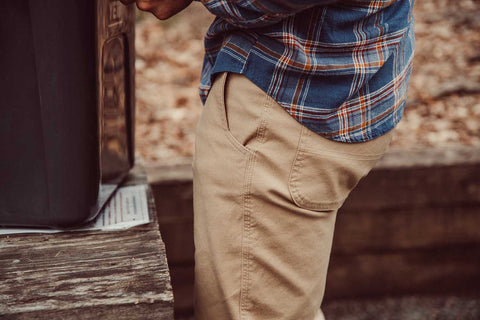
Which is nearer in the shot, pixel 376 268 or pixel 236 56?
pixel 236 56

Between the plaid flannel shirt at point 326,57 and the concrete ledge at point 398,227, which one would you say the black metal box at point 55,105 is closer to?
the plaid flannel shirt at point 326,57

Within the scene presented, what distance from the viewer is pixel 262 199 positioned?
1126mm

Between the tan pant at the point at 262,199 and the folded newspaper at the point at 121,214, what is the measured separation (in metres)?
0.27

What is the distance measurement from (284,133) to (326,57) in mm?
168

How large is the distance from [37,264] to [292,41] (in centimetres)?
71

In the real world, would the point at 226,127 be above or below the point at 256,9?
below

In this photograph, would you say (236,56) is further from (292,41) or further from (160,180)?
(160,180)

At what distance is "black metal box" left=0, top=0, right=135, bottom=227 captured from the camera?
1200 mm

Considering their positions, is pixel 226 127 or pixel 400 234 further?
pixel 400 234

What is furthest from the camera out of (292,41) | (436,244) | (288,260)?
(436,244)

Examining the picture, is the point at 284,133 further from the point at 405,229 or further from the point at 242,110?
the point at 405,229

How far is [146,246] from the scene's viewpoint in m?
Answer: 1.27

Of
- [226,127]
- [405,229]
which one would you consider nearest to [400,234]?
[405,229]

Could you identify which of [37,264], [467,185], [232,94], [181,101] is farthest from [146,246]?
[181,101]
